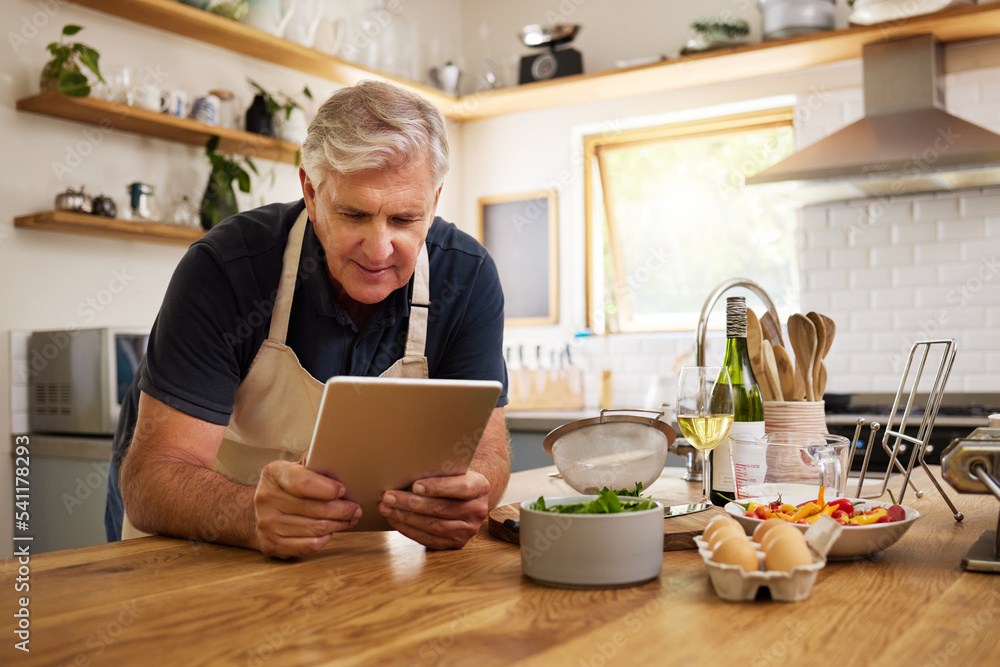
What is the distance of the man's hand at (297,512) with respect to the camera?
44.4 inches

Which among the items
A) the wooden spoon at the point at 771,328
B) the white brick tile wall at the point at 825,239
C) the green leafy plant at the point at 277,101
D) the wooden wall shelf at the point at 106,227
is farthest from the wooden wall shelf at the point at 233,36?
the wooden spoon at the point at 771,328

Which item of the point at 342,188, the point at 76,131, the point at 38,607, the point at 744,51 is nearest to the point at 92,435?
the point at 76,131

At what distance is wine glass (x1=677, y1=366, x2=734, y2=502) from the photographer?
1.41 metres

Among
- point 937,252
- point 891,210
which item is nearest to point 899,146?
point 891,210

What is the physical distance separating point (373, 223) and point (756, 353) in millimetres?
722

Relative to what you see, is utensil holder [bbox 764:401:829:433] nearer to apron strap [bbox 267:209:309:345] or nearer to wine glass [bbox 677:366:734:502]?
wine glass [bbox 677:366:734:502]

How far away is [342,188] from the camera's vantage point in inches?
58.1

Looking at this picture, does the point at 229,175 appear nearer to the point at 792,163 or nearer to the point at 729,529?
the point at 792,163

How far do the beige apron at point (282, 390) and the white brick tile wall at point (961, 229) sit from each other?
9.99 ft

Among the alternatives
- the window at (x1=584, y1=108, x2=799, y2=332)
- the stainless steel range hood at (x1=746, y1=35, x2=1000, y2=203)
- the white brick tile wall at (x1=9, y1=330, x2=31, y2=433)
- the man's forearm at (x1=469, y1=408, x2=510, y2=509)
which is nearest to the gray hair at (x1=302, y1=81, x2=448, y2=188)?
the man's forearm at (x1=469, y1=408, x2=510, y2=509)

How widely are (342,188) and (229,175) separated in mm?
2431

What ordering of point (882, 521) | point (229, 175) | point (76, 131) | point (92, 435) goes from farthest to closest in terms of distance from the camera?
point (229, 175) < point (76, 131) < point (92, 435) < point (882, 521)

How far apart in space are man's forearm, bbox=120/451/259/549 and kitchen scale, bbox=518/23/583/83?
3.66 m

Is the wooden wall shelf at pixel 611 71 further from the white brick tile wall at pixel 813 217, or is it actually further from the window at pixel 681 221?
the white brick tile wall at pixel 813 217
